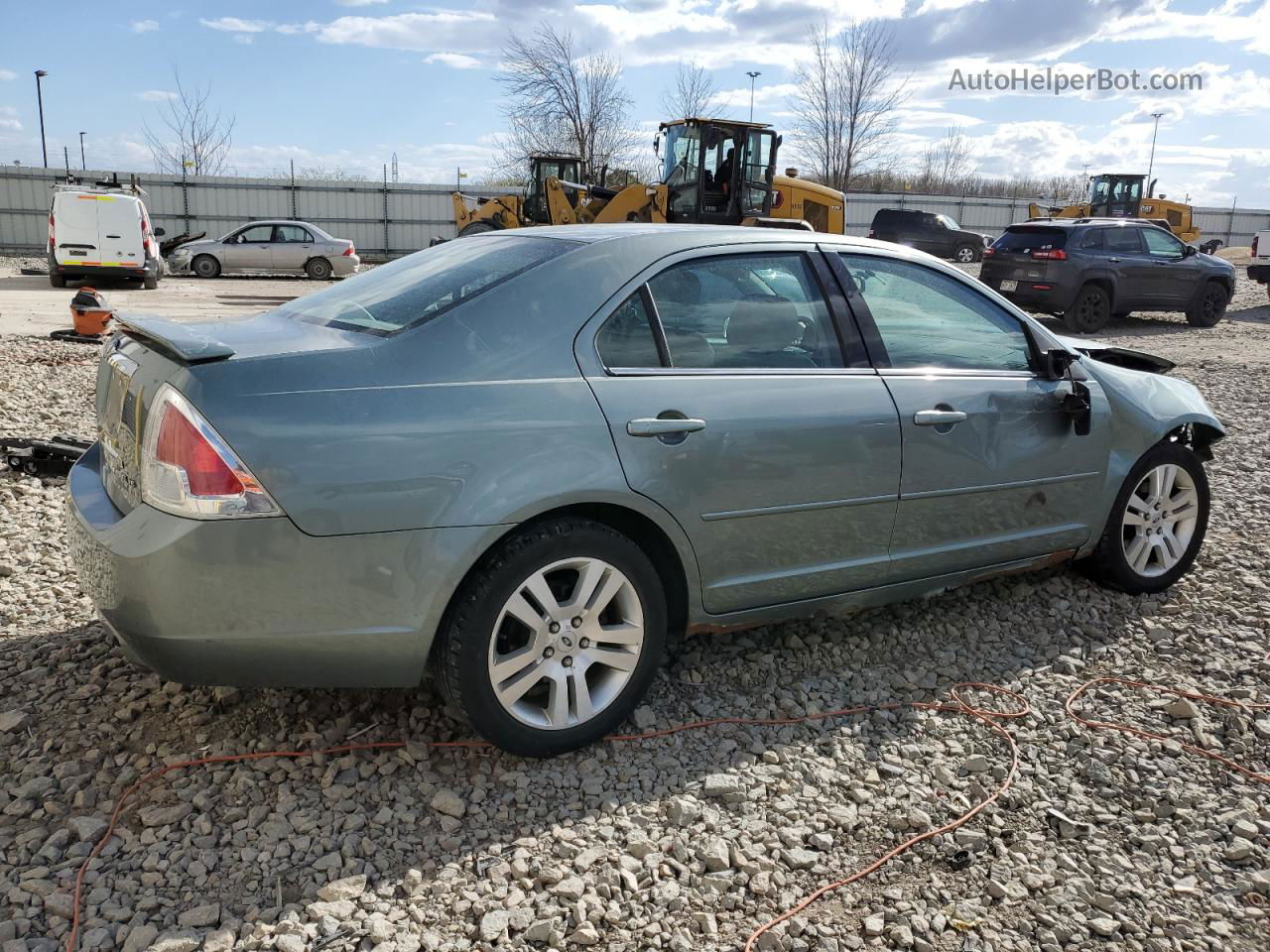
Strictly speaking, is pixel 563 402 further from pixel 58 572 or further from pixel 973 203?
pixel 973 203

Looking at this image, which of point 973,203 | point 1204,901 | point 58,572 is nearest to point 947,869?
point 1204,901

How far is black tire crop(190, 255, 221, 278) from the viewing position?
23047 millimetres

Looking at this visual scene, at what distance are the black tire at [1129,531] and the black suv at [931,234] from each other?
1166 inches

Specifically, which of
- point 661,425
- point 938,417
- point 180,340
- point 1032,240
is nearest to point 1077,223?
point 1032,240

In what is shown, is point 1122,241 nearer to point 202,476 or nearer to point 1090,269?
point 1090,269

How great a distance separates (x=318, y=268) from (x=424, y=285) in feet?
71.0

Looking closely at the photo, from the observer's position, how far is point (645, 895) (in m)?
2.58

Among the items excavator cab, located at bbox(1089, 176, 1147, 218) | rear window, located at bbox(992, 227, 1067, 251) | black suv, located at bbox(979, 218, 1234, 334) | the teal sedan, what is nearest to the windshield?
black suv, located at bbox(979, 218, 1234, 334)

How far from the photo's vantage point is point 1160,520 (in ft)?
15.2

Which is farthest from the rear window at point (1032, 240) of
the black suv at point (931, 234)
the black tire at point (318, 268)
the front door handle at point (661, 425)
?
the black suv at point (931, 234)

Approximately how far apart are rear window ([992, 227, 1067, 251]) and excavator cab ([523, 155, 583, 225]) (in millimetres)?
9526

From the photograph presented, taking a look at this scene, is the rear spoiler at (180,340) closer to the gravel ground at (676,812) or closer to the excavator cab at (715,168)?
the gravel ground at (676,812)

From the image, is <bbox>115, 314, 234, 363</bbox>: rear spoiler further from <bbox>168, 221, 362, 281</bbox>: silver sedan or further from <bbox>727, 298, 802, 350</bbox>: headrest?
<bbox>168, 221, 362, 281</bbox>: silver sedan

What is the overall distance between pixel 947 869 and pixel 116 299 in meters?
18.1
